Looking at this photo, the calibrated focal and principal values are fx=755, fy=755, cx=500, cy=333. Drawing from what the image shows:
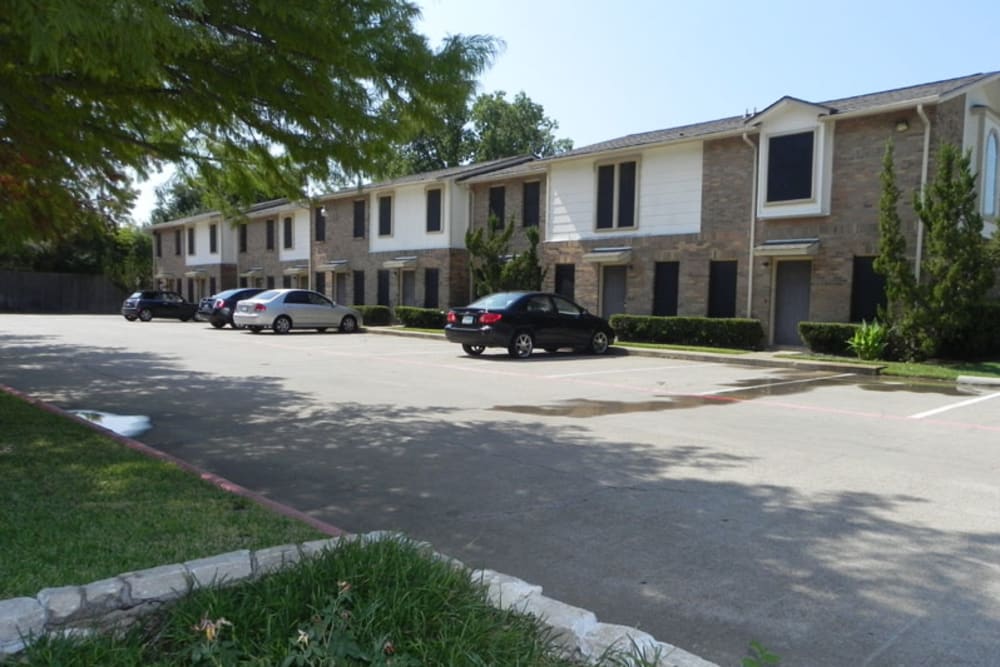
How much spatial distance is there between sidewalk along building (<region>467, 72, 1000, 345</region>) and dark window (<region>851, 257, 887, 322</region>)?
25 millimetres

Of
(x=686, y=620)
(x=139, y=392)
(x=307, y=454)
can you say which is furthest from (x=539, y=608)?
(x=139, y=392)

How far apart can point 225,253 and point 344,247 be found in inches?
483

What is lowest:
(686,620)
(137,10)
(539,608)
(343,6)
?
(686,620)

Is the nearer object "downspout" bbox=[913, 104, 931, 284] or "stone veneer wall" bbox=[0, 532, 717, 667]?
"stone veneer wall" bbox=[0, 532, 717, 667]

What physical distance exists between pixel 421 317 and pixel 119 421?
789 inches

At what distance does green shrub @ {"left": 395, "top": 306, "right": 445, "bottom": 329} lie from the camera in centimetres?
2864

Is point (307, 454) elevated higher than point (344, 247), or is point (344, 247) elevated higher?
point (344, 247)

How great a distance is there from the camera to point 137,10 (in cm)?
425

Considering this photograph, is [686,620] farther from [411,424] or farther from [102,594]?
[411,424]

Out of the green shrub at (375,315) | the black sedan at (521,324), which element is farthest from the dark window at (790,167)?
the green shrub at (375,315)

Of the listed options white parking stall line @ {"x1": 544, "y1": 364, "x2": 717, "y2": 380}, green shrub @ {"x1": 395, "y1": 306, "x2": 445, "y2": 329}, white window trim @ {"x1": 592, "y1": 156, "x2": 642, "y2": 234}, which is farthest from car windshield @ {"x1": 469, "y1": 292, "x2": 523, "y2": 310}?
green shrub @ {"x1": 395, "y1": 306, "x2": 445, "y2": 329}

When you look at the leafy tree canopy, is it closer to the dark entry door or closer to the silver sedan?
the dark entry door

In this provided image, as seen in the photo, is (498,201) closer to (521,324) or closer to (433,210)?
(433,210)

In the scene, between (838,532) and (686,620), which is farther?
(838,532)
